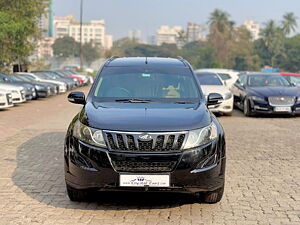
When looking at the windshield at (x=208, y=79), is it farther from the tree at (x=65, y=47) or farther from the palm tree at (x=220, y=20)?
the tree at (x=65, y=47)

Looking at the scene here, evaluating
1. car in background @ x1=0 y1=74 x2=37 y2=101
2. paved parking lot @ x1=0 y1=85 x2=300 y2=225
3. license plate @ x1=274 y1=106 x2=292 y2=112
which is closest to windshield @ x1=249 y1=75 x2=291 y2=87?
license plate @ x1=274 y1=106 x2=292 y2=112

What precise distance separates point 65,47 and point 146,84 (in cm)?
9519

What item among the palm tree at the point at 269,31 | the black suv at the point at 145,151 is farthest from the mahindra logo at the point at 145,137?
the palm tree at the point at 269,31

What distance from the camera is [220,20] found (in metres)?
86.1

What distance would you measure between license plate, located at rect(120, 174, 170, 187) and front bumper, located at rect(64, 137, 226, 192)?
37 mm

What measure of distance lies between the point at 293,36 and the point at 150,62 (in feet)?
310

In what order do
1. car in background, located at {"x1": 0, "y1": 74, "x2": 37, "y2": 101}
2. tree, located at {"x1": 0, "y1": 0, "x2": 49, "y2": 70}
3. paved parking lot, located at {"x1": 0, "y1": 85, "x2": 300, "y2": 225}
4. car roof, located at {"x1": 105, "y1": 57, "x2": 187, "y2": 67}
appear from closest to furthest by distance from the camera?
paved parking lot, located at {"x1": 0, "y1": 85, "x2": 300, "y2": 225} < car roof, located at {"x1": 105, "y1": 57, "x2": 187, "y2": 67} < car in background, located at {"x1": 0, "y1": 74, "x2": 37, "y2": 101} < tree, located at {"x1": 0, "y1": 0, "x2": 49, "y2": 70}

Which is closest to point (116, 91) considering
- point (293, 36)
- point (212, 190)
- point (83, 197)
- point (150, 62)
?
point (150, 62)

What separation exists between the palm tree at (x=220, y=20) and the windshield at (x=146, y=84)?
82256 mm

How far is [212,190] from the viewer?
4828mm

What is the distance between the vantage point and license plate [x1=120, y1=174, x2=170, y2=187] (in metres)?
4.52

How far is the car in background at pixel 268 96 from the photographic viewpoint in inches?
531

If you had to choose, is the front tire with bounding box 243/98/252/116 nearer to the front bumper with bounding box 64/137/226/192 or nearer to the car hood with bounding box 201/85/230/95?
the car hood with bounding box 201/85/230/95

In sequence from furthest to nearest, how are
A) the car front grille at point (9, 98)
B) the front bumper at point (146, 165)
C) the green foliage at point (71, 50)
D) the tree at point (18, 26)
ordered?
the green foliage at point (71, 50), the tree at point (18, 26), the car front grille at point (9, 98), the front bumper at point (146, 165)
